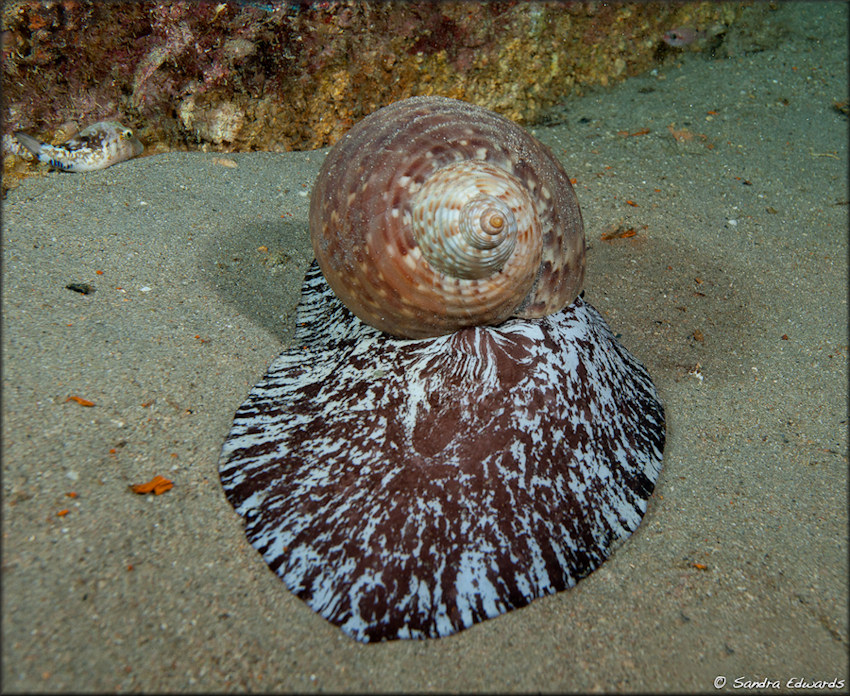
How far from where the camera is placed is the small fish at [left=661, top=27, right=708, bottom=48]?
17.0ft

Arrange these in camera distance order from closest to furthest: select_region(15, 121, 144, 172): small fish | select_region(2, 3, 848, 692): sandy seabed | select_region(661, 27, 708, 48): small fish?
select_region(2, 3, 848, 692): sandy seabed
select_region(15, 121, 144, 172): small fish
select_region(661, 27, 708, 48): small fish

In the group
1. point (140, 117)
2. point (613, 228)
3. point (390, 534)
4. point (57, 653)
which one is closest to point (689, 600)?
point (390, 534)

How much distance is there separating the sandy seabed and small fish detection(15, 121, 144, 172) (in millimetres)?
101

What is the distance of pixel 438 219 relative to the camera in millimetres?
1929

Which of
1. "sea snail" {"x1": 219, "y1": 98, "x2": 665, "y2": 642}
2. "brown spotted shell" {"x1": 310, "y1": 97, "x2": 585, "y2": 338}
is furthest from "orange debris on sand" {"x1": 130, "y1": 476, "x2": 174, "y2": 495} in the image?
"brown spotted shell" {"x1": 310, "y1": 97, "x2": 585, "y2": 338}

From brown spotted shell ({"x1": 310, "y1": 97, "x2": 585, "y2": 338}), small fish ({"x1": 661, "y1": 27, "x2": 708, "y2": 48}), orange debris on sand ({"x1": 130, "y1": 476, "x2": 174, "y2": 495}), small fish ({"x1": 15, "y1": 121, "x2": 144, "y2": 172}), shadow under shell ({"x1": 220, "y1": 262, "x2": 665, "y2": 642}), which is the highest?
small fish ({"x1": 661, "y1": 27, "x2": 708, "y2": 48})

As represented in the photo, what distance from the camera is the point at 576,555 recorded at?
2.00 m

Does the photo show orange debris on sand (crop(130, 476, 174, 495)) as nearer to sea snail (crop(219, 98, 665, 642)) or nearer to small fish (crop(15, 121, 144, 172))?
sea snail (crop(219, 98, 665, 642))

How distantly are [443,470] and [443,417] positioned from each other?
0.21 meters

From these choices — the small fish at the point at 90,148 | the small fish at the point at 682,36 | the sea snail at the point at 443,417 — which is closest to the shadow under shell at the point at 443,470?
the sea snail at the point at 443,417

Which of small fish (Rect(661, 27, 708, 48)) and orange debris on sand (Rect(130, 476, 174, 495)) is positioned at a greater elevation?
small fish (Rect(661, 27, 708, 48))

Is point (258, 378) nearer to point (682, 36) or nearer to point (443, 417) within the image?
point (443, 417)

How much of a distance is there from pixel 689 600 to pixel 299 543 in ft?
4.41

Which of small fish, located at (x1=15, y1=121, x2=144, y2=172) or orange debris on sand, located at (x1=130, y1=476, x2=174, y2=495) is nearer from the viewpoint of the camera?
orange debris on sand, located at (x1=130, y1=476, x2=174, y2=495)
